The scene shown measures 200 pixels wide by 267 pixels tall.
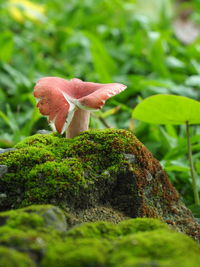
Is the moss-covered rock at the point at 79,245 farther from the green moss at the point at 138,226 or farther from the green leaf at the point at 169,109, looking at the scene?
the green leaf at the point at 169,109

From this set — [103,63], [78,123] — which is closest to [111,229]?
[78,123]

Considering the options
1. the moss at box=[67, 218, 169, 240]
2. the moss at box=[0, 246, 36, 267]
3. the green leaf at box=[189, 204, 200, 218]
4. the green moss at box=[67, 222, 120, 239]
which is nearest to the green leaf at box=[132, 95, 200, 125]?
the green leaf at box=[189, 204, 200, 218]

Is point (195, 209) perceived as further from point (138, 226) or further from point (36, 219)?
point (36, 219)

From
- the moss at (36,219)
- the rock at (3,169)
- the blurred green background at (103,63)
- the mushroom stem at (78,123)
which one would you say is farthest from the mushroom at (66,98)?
the blurred green background at (103,63)

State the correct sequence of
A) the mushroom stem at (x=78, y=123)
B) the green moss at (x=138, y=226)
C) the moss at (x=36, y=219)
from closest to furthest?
1. the moss at (x=36, y=219)
2. the green moss at (x=138, y=226)
3. the mushroom stem at (x=78, y=123)

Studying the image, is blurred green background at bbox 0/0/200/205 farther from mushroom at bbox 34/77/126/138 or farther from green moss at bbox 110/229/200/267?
green moss at bbox 110/229/200/267

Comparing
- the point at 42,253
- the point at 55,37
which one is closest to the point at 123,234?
the point at 42,253
